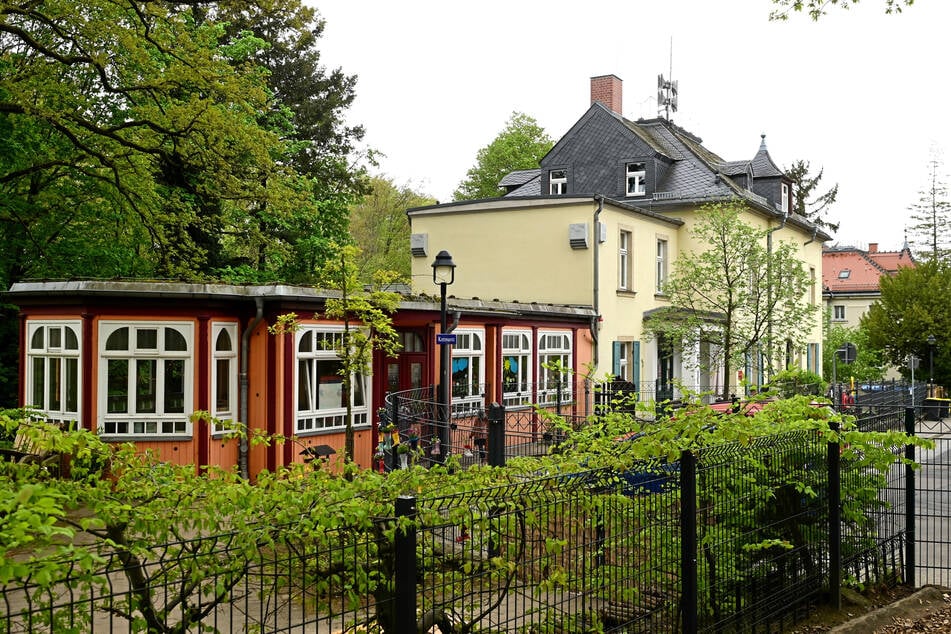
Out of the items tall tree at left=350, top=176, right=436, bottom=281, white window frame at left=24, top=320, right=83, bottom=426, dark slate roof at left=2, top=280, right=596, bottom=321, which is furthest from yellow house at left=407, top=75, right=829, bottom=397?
tall tree at left=350, top=176, right=436, bottom=281

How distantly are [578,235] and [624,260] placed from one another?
8.68ft

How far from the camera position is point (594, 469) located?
16.4 ft

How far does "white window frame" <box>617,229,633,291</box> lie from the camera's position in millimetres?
27609

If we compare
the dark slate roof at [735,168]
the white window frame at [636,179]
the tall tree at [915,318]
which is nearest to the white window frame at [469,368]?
the white window frame at [636,179]

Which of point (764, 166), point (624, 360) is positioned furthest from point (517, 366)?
point (764, 166)

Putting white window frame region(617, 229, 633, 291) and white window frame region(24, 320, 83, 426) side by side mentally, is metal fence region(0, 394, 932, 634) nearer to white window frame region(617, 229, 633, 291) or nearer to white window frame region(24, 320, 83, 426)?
white window frame region(24, 320, 83, 426)

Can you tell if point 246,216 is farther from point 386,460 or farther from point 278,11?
point 386,460

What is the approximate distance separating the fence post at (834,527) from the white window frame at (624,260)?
20.3 m

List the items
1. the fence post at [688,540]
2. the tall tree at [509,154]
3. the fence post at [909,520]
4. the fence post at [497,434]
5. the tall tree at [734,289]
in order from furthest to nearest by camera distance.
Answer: the tall tree at [509,154]
the tall tree at [734,289]
the fence post at [497,434]
the fence post at [909,520]
the fence post at [688,540]

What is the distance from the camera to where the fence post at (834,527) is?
23.7 feet

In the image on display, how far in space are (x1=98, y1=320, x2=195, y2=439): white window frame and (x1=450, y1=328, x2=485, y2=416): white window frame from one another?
6.64 meters

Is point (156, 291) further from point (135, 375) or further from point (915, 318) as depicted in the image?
point (915, 318)

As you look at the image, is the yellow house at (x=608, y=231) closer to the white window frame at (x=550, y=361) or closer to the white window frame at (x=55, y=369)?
the white window frame at (x=550, y=361)

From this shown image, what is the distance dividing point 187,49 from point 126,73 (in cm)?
192
